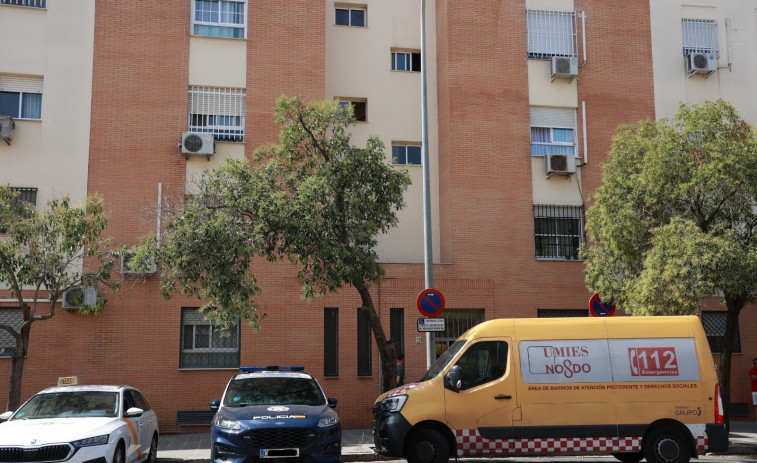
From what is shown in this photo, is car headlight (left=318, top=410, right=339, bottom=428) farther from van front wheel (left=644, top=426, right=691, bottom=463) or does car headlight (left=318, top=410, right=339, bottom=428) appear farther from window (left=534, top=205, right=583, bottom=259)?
window (left=534, top=205, right=583, bottom=259)

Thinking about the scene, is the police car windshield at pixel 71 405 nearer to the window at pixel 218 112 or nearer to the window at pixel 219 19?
the window at pixel 218 112

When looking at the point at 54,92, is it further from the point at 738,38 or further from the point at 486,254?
the point at 738,38

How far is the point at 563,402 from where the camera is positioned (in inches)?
443

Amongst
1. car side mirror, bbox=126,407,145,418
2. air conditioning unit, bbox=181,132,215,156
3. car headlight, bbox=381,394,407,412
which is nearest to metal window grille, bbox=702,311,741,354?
car headlight, bbox=381,394,407,412

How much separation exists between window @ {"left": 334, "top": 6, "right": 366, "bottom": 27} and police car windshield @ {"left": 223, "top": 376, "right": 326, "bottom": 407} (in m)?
12.0

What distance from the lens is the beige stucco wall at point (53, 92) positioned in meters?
17.8

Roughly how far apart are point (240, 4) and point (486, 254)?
9.23 metres

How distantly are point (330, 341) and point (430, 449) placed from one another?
25.3 ft

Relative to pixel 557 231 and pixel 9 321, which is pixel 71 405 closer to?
pixel 9 321

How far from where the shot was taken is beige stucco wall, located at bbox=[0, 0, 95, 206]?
17.8 metres

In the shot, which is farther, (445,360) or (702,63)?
(702,63)

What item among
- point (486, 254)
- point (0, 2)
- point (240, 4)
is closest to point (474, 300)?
point (486, 254)

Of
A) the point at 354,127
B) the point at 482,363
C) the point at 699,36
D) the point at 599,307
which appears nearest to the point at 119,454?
the point at 482,363

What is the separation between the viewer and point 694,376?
37.2 ft
